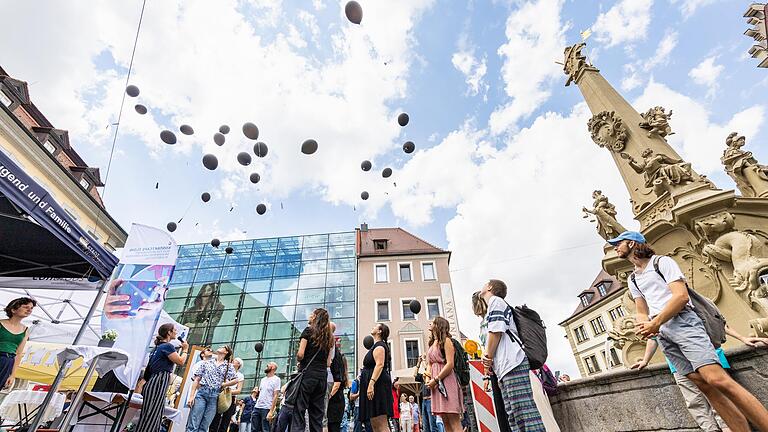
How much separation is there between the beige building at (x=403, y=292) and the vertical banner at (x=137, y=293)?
18.6 m

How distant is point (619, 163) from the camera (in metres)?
7.64

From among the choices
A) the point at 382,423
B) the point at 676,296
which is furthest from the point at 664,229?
the point at 382,423

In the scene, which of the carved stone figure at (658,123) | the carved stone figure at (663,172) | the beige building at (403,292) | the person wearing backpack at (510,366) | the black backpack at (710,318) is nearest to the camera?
the black backpack at (710,318)

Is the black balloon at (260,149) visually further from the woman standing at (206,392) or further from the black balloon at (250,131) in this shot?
the woman standing at (206,392)

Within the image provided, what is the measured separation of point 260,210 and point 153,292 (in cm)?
449

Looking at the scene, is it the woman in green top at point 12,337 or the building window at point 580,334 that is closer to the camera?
the woman in green top at point 12,337

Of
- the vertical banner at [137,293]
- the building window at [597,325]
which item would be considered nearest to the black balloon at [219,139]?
the vertical banner at [137,293]

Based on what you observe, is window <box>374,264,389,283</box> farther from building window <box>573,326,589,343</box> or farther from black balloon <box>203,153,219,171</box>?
building window <box>573,326,589,343</box>

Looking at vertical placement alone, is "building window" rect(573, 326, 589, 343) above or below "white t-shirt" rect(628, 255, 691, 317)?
above

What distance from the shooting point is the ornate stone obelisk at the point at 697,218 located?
4.68 m

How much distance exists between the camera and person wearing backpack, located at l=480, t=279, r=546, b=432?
2838mm

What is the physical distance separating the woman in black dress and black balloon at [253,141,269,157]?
5.91 m

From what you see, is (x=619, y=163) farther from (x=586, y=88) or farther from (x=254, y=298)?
(x=254, y=298)

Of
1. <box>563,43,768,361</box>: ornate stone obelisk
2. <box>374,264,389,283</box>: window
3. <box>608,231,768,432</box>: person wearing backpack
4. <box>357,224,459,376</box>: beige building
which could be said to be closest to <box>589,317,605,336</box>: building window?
<box>357,224,459,376</box>: beige building
